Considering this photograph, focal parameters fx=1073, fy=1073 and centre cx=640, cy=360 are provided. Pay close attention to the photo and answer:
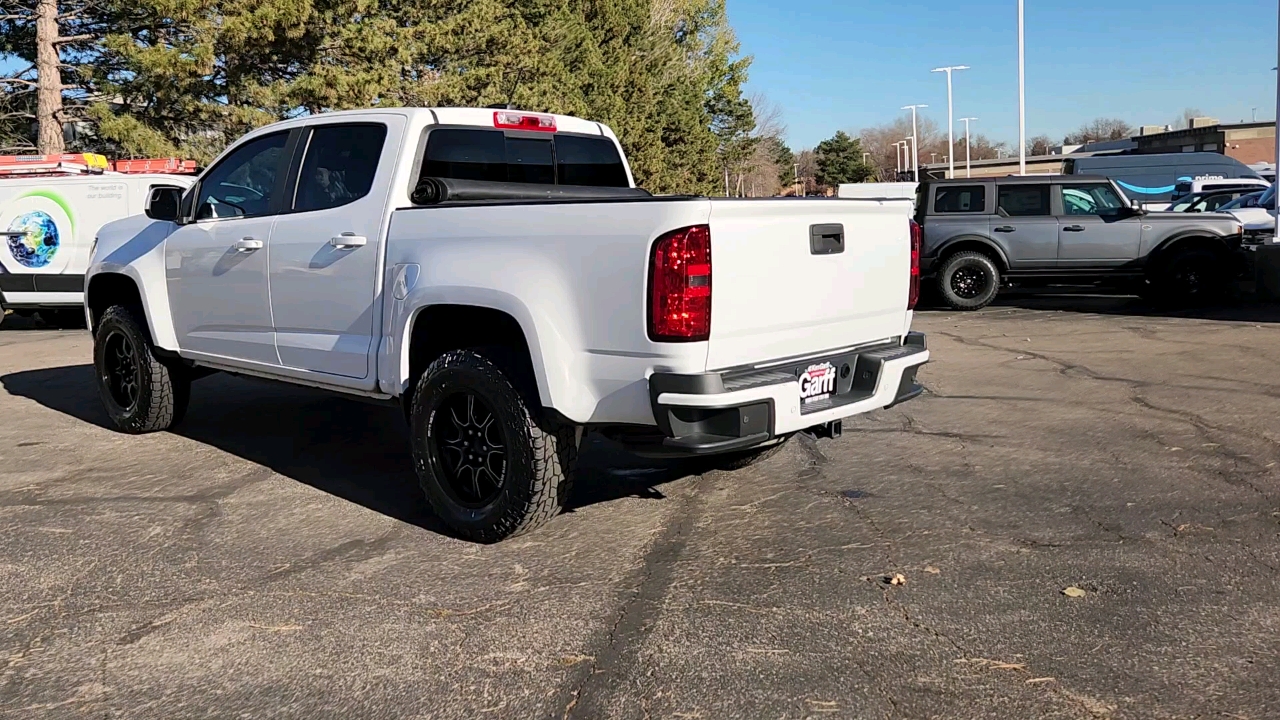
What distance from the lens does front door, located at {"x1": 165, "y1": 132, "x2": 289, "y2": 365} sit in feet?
19.1

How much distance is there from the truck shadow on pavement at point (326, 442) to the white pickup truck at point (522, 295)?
1.91 ft

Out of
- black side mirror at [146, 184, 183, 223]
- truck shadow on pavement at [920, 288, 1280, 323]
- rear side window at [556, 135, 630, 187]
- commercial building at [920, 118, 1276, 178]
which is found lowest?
truck shadow on pavement at [920, 288, 1280, 323]

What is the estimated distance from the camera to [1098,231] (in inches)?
555

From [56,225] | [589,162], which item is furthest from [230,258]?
[56,225]

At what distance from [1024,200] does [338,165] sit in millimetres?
11261

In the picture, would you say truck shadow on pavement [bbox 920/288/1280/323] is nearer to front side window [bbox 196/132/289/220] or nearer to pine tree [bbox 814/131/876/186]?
front side window [bbox 196/132/289/220]

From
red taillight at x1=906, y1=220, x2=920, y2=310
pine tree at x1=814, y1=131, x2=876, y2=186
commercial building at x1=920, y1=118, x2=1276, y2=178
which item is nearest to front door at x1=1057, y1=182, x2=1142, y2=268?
red taillight at x1=906, y1=220, x2=920, y2=310

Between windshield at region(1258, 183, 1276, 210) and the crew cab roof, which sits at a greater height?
the crew cab roof

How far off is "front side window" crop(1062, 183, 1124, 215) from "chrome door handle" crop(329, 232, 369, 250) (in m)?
11.6

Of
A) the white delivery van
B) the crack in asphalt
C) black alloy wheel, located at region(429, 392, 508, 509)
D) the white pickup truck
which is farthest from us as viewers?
the white delivery van

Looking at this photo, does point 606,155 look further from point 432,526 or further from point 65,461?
point 65,461

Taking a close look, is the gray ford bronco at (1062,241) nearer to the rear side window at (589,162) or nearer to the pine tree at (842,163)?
the rear side window at (589,162)

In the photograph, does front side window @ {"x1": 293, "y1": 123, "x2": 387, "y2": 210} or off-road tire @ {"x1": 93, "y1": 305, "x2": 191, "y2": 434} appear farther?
off-road tire @ {"x1": 93, "y1": 305, "x2": 191, "y2": 434}

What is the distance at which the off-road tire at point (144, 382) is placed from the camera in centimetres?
680
